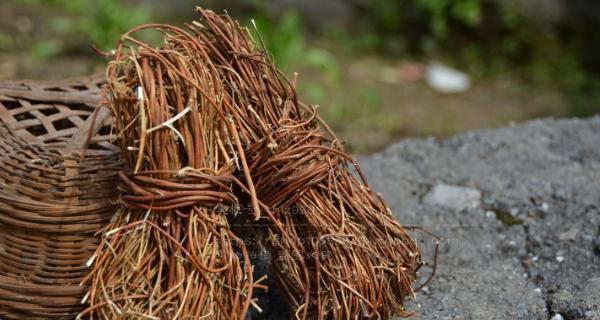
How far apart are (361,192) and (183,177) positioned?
1.76 feet

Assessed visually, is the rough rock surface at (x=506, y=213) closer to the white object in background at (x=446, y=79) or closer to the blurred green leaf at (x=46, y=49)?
the white object in background at (x=446, y=79)

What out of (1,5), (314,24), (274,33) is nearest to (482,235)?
(274,33)

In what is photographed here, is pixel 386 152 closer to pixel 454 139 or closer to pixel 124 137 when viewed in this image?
pixel 454 139

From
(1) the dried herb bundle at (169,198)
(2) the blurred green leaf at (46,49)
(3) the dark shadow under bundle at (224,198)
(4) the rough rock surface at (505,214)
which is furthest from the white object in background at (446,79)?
(1) the dried herb bundle at (169,198)

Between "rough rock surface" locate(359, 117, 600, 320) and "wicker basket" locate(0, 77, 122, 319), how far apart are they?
3.46ft

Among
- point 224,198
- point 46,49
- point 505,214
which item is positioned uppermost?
point 46,49

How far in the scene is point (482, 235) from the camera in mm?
2746

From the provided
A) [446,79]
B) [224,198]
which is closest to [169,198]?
[224,198]

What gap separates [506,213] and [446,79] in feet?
11.1

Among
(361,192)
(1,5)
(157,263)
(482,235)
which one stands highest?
(1,5)

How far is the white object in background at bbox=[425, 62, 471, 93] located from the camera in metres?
6.04

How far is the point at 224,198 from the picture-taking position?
1878 mm

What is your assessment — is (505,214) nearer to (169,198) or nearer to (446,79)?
(169,198)

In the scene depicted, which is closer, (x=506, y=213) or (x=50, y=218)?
(x=50, y=218)
